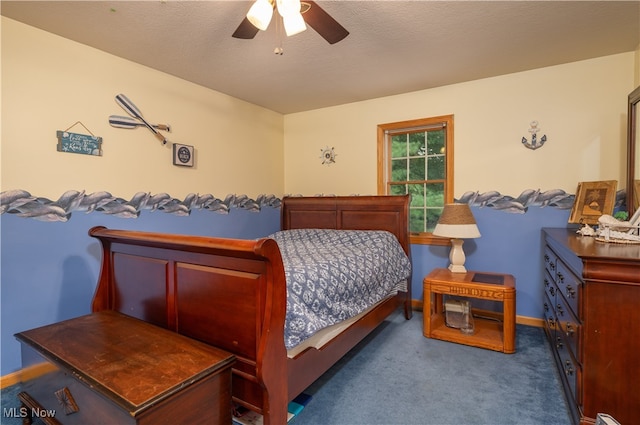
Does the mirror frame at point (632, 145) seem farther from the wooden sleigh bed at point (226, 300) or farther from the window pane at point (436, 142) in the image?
the wooden sleigh bed at point (226, 300)

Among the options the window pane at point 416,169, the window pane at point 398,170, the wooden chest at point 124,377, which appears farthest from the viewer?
the window pane at point 398,170

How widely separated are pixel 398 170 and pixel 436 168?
1.47ft

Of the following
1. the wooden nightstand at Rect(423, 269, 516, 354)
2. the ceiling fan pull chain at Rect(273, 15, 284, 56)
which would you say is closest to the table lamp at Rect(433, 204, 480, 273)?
the wooden nightstand at Rect(423, 269, 516, 354)

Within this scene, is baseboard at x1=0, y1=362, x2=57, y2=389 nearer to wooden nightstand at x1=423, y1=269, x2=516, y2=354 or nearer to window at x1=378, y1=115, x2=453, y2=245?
wooden nightstand at x1=423, y1=269, x2=516, y2=354

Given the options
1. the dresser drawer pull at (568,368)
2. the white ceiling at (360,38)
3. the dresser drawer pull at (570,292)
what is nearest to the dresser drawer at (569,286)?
the dresser drawer pull at (570,292)

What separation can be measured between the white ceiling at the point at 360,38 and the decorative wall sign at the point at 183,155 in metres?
0.69

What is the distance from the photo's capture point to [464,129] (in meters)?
3.39

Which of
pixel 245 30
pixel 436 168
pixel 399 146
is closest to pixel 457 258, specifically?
pixel 436 168

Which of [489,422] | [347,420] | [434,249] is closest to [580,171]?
[434,249]

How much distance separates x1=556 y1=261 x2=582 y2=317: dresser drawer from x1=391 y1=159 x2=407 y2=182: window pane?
1.95m

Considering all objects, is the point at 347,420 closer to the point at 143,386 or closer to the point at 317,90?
the point at 143,386

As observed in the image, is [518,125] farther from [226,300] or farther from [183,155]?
[183,155]

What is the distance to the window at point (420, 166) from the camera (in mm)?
3553

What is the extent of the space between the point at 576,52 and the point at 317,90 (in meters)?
2.35
